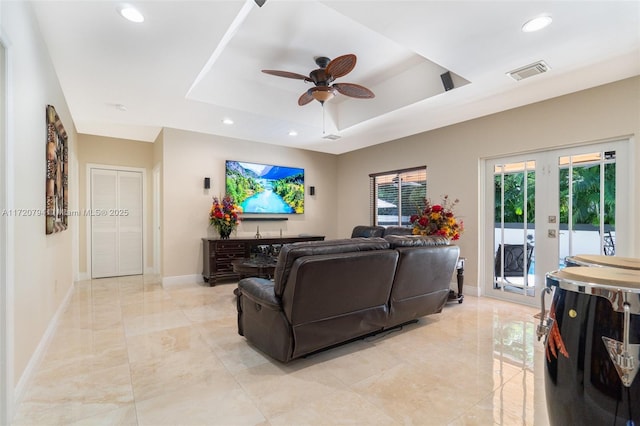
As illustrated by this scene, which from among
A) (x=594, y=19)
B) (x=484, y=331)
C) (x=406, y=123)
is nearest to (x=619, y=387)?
(x=484, y=331)

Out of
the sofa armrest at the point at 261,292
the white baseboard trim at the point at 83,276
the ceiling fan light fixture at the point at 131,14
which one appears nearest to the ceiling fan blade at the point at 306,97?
the ceiling fan light fixture at the point at 131,14

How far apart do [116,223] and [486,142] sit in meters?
6.65

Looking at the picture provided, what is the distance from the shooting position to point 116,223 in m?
5.84

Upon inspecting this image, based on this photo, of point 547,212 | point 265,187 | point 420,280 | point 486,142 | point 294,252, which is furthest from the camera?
point 265,187

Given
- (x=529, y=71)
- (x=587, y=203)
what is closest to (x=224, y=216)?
(x=529, y=71)

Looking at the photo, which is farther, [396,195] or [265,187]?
[265,187]

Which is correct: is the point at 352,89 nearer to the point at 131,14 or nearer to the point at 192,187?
the point at 131,14

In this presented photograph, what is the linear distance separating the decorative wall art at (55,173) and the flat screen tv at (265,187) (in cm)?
247

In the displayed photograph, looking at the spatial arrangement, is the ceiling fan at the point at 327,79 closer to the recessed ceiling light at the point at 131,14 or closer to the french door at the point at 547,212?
the recessed ceiling light at the point at 131,14

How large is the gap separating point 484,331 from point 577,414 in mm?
1985

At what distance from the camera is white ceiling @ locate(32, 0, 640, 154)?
220cm

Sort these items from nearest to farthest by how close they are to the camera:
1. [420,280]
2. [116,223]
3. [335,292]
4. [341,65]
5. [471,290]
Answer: [335,292] < [341,65] < [420,280] < [471,290] < [116,223]

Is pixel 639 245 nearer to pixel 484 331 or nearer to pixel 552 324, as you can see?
pixel 484 331

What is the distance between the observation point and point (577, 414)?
126cm
